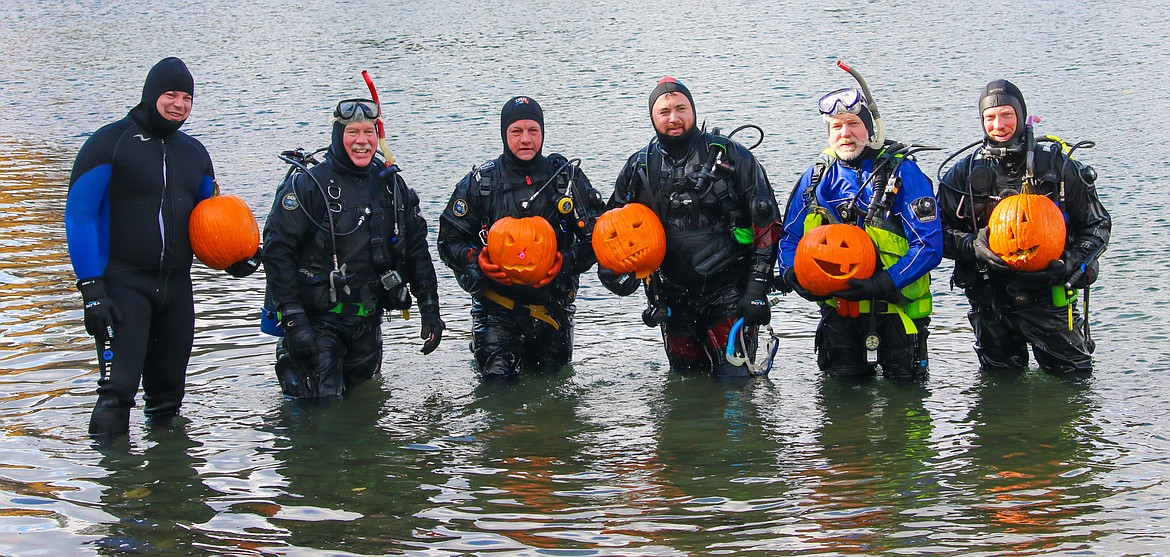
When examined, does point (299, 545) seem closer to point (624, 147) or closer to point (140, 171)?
point (140, 171)

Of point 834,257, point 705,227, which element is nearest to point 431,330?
point 705,227

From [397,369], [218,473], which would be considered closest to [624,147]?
[397,369]

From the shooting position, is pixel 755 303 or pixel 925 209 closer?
pixel 925 209

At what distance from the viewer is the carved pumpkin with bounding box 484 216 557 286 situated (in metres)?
6.73

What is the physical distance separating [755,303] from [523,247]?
1.27 meters

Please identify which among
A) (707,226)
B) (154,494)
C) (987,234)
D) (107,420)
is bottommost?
(154,494)

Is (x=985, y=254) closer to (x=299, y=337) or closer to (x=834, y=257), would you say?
(x=834, y=257)

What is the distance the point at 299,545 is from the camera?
5000 millimetres

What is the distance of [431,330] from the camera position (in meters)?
6.98

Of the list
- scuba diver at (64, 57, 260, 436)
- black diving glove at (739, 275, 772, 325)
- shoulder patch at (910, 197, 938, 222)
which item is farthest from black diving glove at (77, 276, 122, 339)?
shoulder patch at (910, 197, 938, 222)

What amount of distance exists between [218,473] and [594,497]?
179 cm

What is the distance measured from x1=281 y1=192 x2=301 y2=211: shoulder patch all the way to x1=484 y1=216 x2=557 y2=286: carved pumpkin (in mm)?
1030

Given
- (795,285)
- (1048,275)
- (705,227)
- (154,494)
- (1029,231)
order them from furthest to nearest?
(705,227) < (795,285) < (1048,275) < (1029,231) < (154,494)

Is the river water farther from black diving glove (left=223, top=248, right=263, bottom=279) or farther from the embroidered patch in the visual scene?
the embroidered patch
